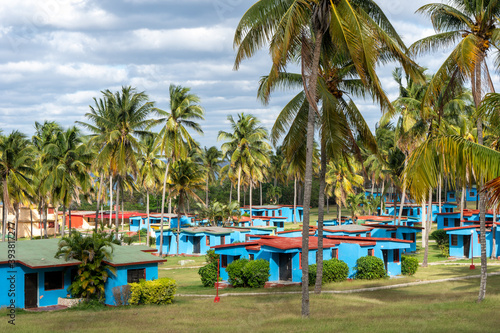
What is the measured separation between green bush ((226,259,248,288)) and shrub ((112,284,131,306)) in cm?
816

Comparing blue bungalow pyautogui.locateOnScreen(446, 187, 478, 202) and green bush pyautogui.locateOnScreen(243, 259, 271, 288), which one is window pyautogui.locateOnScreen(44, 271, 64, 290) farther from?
blue bungalow pyautogui.locateOnScreen(446, 187, 478, 202)

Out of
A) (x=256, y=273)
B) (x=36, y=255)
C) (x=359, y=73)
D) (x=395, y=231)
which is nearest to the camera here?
(x=359, y=73)

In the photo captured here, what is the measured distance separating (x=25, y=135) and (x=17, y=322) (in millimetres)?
36103

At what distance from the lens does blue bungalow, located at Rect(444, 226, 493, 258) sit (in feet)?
148

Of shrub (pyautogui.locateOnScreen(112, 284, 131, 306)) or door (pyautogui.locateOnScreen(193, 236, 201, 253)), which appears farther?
door (pyautogui.locateOnScreen(193, 236, 201, 253))

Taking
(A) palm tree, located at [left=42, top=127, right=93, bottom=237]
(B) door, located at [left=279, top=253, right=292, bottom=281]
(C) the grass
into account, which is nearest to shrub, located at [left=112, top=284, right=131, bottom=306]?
(C) the grass

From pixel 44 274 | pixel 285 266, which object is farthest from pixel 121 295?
pixel 285 266

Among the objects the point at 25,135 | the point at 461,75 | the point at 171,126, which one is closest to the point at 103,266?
the point at 461,75

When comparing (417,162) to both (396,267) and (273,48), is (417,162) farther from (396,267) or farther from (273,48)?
(396,267)

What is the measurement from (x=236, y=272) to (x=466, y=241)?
24.7 metres

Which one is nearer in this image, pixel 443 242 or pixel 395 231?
pixel 443 242

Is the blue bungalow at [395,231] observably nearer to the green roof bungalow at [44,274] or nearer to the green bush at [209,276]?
the green bush at [209,276]

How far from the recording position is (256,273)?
104ft

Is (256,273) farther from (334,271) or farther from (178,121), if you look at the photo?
(178,121)
